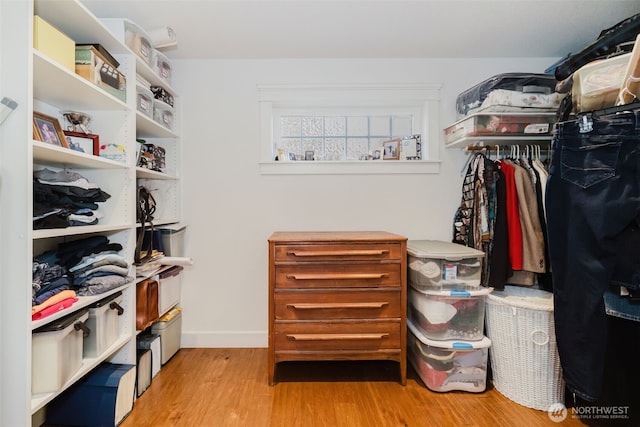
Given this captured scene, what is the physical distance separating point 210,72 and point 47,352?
1957mm

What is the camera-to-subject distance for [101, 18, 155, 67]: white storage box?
4.96 feet

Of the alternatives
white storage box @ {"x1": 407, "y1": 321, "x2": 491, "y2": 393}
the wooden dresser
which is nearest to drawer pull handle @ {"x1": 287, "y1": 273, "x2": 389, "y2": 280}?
the wooden dresser

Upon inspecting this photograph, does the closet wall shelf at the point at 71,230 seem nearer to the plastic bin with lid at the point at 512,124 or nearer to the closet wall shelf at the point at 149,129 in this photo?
the closet wall shelf at the point at 149,129

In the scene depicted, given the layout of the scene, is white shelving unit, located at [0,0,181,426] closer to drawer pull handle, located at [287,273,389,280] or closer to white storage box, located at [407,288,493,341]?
drawer pull handle, located at [287,273,389,280]

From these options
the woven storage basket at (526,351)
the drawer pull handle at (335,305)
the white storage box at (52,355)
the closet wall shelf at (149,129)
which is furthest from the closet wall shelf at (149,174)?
the woven storage basket at (526,351)

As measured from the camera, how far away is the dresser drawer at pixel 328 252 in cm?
166

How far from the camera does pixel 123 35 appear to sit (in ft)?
5.01

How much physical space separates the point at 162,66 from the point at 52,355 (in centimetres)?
181

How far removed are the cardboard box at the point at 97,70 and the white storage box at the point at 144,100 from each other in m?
0.15

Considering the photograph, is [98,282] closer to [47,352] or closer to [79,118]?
[47,352]

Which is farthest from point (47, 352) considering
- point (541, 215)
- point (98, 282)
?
point (541, 215)

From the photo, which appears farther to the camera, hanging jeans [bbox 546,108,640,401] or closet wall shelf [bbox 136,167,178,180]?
closet wall shelf [bbox 136,167,178,180]

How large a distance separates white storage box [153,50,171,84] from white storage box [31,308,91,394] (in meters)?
1.58

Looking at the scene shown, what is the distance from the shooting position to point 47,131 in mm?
1240
